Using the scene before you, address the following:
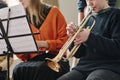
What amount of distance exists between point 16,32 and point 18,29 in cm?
3

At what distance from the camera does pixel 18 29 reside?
1707 mm

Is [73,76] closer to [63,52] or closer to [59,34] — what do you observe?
[63,52]

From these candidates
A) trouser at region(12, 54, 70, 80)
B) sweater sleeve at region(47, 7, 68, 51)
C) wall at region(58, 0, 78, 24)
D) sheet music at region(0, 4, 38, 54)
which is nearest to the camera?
sheet music at region(0, 4, 38, 54)

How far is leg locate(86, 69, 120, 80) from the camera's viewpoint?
1.55m

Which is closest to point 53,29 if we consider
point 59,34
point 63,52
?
point 59,34

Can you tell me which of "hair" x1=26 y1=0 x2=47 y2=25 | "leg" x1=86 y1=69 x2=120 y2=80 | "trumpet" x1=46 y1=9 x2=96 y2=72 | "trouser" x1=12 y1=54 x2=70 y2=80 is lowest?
"trouser" x1=12 y1=54 x2=70 y2=80

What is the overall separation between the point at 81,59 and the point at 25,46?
0.39 metres

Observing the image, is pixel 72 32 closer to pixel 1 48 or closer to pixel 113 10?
pixel 113 10

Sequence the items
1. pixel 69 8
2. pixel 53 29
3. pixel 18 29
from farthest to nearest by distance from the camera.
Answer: pixel 69 8 < pixel 53 29 < pixel 18 29

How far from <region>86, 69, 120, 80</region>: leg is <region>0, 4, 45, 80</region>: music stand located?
396 mm

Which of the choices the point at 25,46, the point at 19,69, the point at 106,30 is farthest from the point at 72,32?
the point at 19,69

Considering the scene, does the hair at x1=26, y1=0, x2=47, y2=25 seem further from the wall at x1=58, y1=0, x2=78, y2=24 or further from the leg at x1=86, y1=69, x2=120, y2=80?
the wall at x1=58, y1=0, x2=78, y2=24

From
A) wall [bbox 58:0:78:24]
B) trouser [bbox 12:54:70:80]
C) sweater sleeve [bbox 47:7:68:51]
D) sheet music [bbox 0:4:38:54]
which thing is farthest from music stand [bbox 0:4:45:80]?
wall [bbox 58:0:78:24]

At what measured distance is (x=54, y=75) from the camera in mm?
1910
